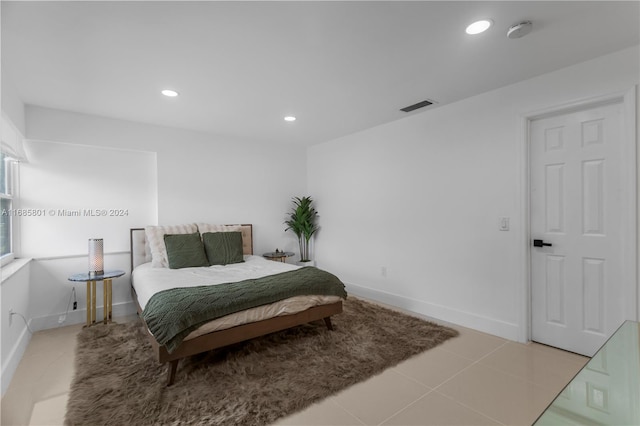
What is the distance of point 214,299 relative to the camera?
2404 millimetres

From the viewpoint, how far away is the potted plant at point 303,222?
17.1 ft

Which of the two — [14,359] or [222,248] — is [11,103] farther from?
[222,248]

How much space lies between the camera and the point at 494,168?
305 cm

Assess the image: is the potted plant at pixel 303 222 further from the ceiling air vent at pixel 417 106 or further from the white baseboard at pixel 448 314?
the ceiling air vent at pixel 417 106

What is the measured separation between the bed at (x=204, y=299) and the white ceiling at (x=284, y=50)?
5.89 ft

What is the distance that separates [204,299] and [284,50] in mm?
1958

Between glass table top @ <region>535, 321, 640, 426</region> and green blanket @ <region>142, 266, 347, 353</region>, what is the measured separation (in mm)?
2083

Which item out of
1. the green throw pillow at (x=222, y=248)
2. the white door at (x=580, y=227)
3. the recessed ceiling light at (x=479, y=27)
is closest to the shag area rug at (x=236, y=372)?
the white door at (x=580, y=227)

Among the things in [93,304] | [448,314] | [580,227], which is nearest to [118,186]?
[93,304]

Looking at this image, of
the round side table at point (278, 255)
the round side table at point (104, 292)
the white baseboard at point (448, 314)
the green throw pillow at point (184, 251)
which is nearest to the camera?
the white baseboard at point (448, 314)

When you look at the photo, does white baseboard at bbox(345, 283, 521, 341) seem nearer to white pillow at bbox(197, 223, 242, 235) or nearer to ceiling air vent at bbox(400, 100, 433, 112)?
white pillow at bbox(197, 223, 242, 235)

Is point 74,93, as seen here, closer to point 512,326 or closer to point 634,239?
point 512,326

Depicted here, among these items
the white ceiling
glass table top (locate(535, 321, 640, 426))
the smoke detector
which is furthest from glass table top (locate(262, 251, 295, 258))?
glass table top (locate(535, 321, 640, 426))

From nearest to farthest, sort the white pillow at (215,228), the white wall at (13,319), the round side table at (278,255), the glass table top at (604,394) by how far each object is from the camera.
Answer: the glass table top at (604,394), the white wall at (13,319), the white pillow at (215,228), the round side table at (278,255)
